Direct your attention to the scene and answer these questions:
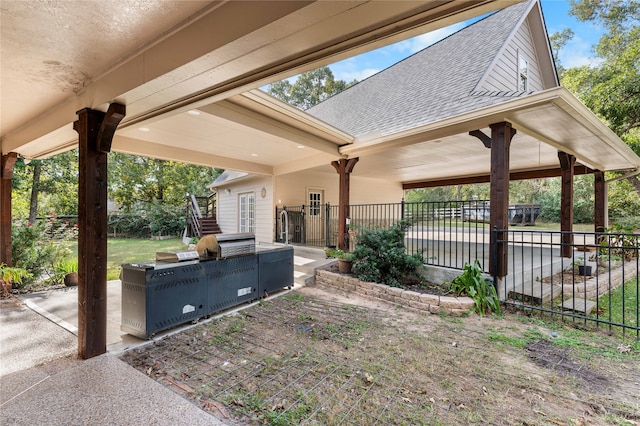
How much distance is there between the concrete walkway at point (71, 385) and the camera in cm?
206

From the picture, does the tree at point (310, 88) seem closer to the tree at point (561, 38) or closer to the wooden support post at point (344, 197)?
the tree at point (561, 38)

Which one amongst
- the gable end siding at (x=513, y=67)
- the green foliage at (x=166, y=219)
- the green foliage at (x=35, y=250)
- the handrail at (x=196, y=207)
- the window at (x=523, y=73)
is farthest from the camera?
the green foliage at (x=166, y=219)

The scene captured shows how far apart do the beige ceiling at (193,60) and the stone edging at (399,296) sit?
9.98 feet

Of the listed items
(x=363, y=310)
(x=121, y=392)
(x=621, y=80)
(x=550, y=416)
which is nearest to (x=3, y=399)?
(x=121, y=392)

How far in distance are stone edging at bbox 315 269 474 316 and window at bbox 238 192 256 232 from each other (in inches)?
219

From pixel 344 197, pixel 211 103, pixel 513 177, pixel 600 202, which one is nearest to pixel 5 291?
pixel 211 103

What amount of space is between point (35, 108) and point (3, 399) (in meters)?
3.56

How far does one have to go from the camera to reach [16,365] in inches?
110

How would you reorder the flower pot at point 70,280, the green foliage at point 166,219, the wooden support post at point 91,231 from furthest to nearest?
the green foliage at point 166,219
the flower pot at point 70,280
the wooden support post at point 91,231

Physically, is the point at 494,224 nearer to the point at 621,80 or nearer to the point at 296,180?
the point at 296,180

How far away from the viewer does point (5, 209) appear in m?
5.45

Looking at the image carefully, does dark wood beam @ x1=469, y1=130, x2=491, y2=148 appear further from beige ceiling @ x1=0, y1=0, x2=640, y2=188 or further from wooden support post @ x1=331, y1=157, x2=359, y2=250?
wooden support post @ x1=331, y1=157, x2=359, y2=250

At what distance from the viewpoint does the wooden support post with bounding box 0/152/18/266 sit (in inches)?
209

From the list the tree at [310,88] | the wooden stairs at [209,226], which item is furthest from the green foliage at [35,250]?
the tree at [310,88]
